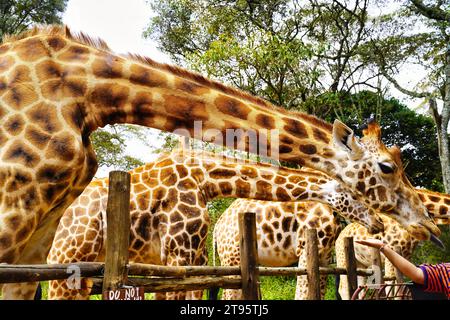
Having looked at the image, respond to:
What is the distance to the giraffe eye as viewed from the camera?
169 inches

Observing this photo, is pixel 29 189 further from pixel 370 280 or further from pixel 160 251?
pixel 370 280

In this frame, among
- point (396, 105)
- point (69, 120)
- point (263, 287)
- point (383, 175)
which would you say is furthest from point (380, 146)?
point (396, 105)

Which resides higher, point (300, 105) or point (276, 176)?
point (300, 105)

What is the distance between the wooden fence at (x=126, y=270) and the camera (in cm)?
268

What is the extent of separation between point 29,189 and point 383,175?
275 cm

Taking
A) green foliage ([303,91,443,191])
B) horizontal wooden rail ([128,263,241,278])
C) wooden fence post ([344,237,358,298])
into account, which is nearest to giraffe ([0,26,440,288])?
horizontal wooden rail ([128,263,241,278])

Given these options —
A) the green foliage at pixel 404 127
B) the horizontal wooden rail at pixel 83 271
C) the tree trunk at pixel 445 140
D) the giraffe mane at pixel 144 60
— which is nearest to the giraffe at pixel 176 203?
the horizontal wooden rail at pixel 83 271

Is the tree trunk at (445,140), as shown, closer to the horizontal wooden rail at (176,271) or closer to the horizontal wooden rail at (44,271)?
the horizontal wooden rail at (176,271)

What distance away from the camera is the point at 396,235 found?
7.66 metres

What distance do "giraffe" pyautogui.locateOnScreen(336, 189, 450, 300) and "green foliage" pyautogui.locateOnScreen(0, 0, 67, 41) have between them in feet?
31.8

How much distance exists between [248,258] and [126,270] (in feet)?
4.49

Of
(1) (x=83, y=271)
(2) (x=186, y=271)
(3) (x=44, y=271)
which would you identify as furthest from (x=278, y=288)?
(3) (x=44, y=271)

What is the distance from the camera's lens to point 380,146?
452cm

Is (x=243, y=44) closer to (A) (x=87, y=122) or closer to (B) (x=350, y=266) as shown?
(B) (x=350, y=266)
